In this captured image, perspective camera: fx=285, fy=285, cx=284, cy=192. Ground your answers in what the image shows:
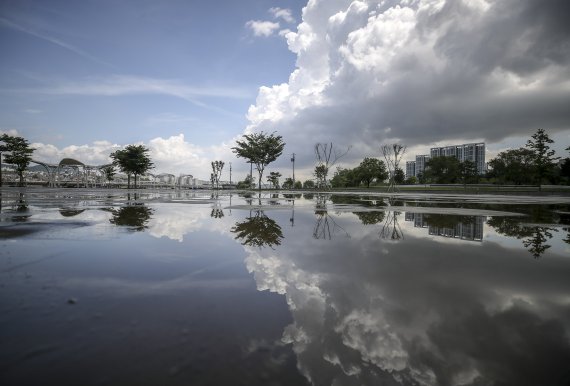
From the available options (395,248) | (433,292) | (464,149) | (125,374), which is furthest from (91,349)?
(464,149)

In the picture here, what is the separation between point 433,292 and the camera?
3537 millimetres

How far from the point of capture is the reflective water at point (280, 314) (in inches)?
78.3

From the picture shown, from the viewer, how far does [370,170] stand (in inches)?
3177

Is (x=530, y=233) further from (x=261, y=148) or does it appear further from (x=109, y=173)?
(x=109, y=173)

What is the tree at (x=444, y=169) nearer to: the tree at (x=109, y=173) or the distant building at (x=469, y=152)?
the distant building at (x=469, y=152)

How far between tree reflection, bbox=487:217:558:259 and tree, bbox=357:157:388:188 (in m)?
72.9

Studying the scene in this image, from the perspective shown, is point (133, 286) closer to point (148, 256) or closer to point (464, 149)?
point (148, 256)

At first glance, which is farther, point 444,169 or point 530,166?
point 444,169

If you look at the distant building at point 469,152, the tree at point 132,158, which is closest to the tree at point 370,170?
the distant building at point 469,152

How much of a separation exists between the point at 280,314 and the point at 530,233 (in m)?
8.47

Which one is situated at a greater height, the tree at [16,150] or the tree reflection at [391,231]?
the tree at [16,150]

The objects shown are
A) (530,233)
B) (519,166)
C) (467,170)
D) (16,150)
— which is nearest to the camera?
(530,233)

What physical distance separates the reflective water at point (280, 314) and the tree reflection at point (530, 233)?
0.40 m

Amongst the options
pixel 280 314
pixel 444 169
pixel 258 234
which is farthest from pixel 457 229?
pixel 444 169
